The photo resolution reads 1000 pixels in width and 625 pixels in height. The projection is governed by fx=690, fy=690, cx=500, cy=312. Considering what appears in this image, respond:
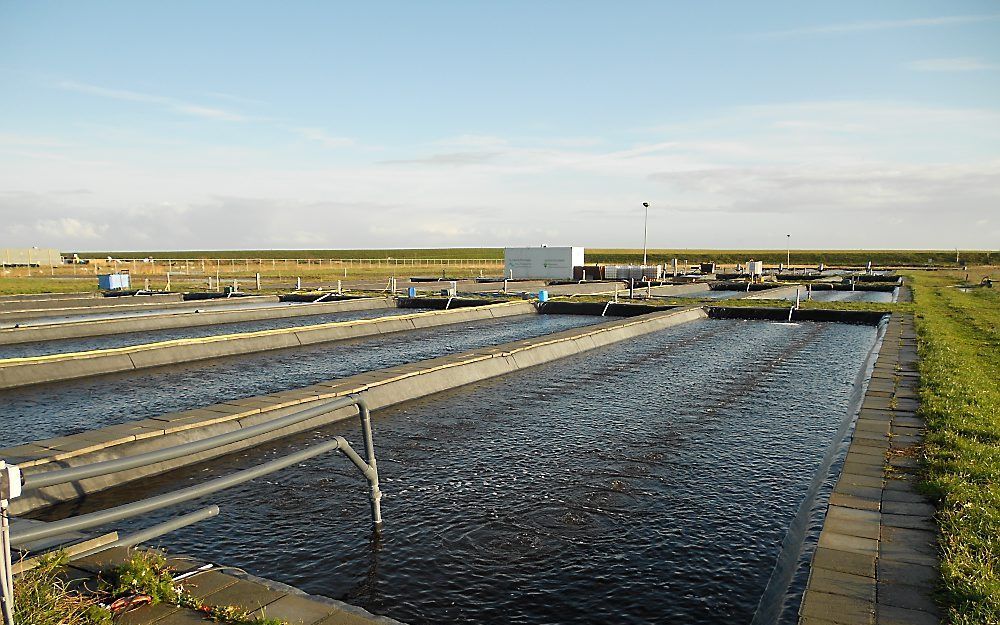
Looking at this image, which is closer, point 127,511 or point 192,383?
point 127,511

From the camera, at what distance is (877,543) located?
6008 millimetres

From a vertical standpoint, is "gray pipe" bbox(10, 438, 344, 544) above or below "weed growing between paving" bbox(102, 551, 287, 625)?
above

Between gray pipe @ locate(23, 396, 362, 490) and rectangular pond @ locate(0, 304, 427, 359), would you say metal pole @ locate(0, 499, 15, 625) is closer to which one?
gray pipe @ locate(23, 396, 362, 490)

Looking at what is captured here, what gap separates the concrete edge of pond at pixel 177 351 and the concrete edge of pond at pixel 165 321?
15.4 ft

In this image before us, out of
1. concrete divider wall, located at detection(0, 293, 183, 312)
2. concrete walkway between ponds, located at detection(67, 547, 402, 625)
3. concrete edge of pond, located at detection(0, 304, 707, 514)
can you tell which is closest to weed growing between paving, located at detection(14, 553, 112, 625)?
A: concrete walkway between ponds, located at detection(67, 547, 402, 625)

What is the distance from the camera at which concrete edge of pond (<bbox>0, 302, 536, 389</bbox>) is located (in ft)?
51.4

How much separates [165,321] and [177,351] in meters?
8.03

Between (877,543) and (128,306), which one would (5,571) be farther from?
(128,306)

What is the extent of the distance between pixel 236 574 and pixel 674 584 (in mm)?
3836

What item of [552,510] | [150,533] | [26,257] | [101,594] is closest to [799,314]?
[552,510]


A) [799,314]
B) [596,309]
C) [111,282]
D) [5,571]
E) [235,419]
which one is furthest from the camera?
[111,282]

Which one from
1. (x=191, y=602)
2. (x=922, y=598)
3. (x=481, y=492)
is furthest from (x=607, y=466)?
(x=191, y=602)

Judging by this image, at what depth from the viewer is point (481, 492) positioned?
852 cm

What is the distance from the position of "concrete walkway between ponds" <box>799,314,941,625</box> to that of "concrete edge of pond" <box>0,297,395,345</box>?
75.8ft
